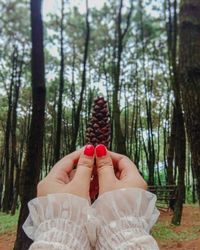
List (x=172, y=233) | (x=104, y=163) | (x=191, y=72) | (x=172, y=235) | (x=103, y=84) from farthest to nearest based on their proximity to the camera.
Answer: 1. (x=103, y=84)
2. (x=172, y=233)
3. (x=172, y=235)
4. (x=191, y=72)
5. (x=104, y=163)

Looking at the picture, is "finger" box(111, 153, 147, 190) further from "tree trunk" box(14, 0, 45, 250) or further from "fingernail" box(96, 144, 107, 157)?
"tree trunk" box(14, 0, 45, 250)

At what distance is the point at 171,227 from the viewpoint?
9758 mm

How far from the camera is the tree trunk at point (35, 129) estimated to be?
4.89m

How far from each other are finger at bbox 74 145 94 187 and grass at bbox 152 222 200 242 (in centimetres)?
778

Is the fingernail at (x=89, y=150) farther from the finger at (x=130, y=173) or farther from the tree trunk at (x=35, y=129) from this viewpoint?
the tree trunk at (x=35, y=129)

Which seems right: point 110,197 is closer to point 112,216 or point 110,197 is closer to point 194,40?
point 112,216

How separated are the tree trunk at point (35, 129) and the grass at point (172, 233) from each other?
13.3 ft

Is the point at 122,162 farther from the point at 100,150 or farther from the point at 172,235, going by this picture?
the point at 172,235

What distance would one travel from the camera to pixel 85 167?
0.77 m

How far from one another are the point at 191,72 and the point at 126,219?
233cm

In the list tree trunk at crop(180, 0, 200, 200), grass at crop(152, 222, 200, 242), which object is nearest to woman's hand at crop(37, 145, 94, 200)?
tree trunk at crop(180, 0, 200, 200)

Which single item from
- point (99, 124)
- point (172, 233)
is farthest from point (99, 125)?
point (172, 233)

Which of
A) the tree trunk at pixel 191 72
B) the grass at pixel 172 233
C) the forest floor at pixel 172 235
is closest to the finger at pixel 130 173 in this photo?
the tree trunk at pixel 191 72

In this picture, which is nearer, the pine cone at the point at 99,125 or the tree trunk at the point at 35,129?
the pine cone at the point at 99,125
